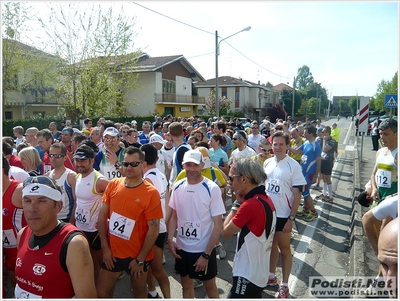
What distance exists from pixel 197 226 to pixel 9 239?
1975 mm

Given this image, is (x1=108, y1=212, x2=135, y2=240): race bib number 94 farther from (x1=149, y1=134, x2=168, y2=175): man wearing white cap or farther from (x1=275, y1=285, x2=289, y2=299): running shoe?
(x1=149, y1=134, x2=168, y2=175): man wearing white cap

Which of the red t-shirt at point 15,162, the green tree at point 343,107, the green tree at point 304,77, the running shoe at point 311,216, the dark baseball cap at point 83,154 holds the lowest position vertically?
the running shoe at point 311,216

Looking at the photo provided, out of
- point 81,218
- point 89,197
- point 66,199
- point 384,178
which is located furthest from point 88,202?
point 384,178

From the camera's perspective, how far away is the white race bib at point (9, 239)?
129 inches

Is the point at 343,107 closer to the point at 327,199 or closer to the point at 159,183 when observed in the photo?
the point at 327,199

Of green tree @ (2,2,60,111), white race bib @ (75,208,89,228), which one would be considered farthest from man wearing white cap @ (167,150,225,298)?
green tree @ (2,2,60,111)

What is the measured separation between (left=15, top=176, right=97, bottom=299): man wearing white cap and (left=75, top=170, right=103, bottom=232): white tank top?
133 cm

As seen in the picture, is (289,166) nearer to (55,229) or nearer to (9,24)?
(55,229)

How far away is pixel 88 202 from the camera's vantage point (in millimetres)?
3824

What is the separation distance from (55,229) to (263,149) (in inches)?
170

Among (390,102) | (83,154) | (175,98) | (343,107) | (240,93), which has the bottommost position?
(83,154)

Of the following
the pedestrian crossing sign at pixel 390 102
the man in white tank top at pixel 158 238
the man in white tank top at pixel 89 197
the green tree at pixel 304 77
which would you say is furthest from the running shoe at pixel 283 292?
the green tree at pixel 304 77

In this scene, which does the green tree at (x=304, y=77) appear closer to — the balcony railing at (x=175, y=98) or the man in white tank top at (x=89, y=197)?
the balcony railing at (x=175, y=98)

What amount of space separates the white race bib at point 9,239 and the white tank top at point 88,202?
748 millimetres
